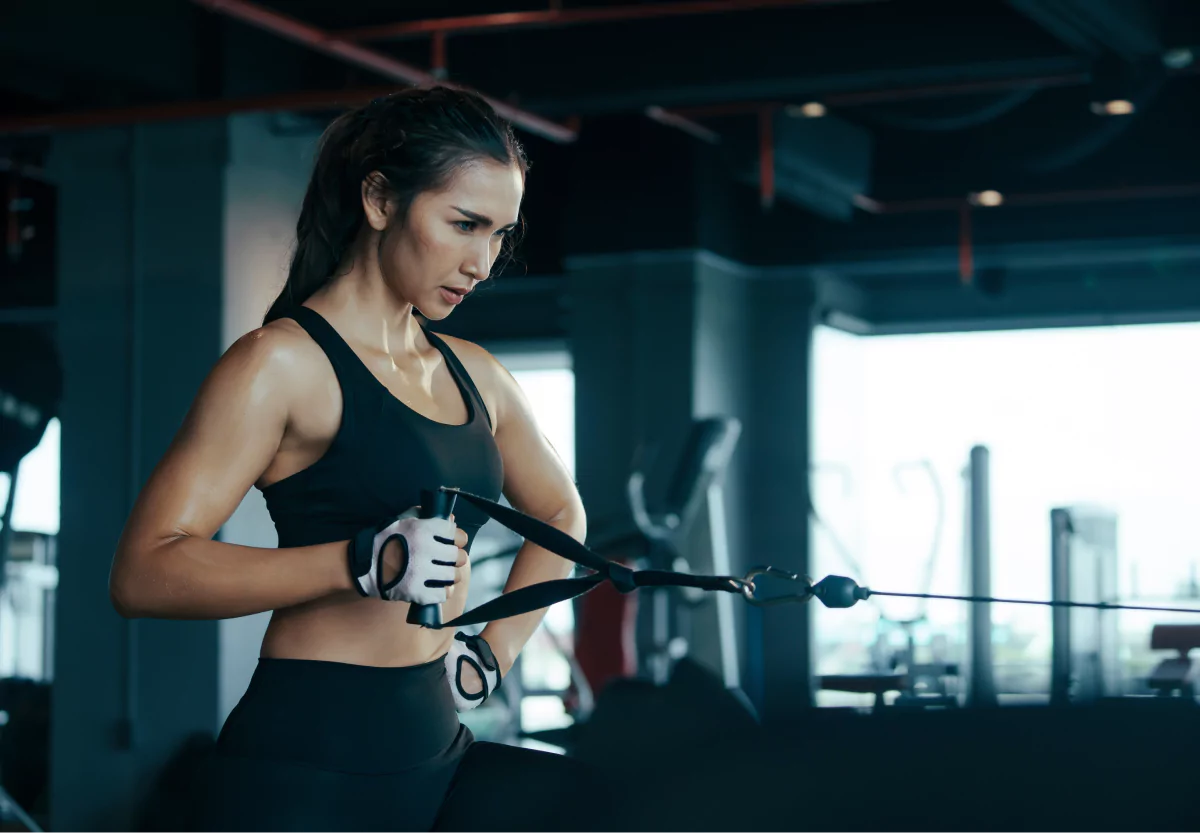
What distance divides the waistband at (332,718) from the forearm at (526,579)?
6.7 inches

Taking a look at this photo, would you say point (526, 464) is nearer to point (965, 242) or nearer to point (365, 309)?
point (365, 309)

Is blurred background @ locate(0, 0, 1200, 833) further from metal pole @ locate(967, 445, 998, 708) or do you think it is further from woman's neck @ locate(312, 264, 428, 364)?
woman's neck @ locate(312, 264, 428, 364)

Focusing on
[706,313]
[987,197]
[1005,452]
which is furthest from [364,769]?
[1005,452]

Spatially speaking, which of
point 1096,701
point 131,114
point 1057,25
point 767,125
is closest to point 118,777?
point 131,114

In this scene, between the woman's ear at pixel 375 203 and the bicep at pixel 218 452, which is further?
the woman's ear at pixel 375 203

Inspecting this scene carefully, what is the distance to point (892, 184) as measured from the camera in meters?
7.74

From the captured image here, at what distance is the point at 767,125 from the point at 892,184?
2.21 metres

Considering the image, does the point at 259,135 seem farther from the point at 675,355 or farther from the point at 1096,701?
the point at 1096,701

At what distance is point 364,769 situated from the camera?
4.65 ft

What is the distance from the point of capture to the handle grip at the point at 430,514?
1288 millimetres

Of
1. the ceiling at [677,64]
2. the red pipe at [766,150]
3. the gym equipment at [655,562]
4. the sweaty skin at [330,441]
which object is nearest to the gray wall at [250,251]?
the ceiling at [677,64]

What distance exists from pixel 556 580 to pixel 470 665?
20cm

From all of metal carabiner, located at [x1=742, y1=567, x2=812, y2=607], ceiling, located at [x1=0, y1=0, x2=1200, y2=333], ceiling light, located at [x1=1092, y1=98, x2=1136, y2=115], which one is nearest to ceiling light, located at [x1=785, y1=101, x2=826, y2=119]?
ceiling, located at [x1=0, y1=0, x2=1200, y2=333]

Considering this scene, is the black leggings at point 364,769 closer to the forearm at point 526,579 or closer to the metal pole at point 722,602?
the forearm at point 526,579
